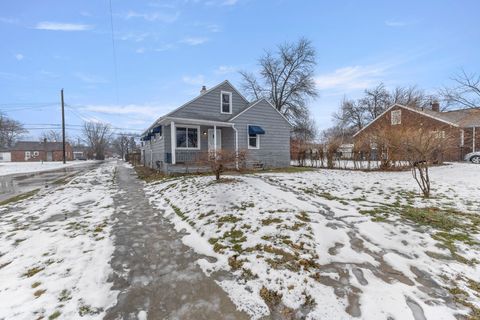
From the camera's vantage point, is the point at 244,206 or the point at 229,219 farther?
the point at 244,206

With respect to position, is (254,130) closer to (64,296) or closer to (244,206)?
(244,206)

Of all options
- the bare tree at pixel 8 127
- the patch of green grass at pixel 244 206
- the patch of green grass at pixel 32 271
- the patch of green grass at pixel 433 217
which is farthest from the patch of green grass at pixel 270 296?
the bare tree at pixel 8 127

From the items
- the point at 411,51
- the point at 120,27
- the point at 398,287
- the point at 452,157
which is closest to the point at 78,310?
the point at 398,287

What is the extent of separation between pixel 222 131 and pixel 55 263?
1354 cm

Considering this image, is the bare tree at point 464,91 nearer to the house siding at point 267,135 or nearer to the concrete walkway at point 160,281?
the house siding at point 267,135

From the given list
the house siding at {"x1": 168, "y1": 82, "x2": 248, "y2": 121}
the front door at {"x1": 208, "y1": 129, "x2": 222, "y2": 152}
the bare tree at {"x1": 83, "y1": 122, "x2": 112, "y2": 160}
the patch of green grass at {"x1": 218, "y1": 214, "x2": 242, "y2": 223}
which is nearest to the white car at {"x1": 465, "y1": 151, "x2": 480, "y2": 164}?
the house siding at {"x1": 168, "y1": 82, "x2": 248, "y2": 121}

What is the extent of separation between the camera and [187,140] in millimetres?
14734

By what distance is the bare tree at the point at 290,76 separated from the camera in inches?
1137

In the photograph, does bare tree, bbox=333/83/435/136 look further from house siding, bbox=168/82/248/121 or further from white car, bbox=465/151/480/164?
house siding, bbox=168/82/248/121

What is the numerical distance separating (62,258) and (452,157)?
30.1 meters

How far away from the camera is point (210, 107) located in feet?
51.1

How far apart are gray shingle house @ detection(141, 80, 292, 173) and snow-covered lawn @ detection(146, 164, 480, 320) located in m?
8.08

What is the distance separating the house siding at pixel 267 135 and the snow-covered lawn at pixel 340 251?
951 cm

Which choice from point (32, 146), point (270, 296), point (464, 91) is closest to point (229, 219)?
point (270, 296)
